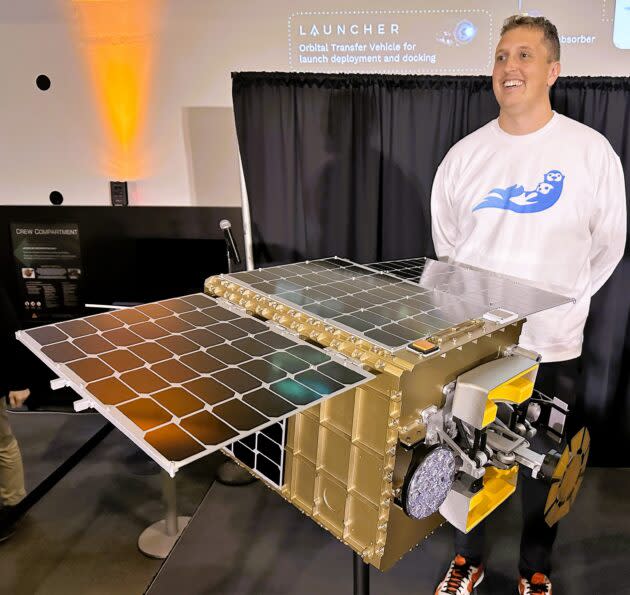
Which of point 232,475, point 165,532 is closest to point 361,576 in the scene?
point 165,532

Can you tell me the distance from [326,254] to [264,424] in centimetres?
252

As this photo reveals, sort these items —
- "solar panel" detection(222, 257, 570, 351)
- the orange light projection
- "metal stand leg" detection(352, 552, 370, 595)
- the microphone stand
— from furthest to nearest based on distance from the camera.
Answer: the orange light projection < the microphone stand < "metal stand leg" detection(352, 552, 370, 595) < "solar panel" detection(222, 257, 570, 351)

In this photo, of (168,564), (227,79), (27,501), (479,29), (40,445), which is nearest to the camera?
(27,501)

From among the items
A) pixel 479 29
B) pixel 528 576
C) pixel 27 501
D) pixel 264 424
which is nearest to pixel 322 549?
pixel 528 576

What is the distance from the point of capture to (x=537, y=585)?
233 cm

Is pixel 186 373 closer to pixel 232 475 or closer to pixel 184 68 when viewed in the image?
pixel 232 475

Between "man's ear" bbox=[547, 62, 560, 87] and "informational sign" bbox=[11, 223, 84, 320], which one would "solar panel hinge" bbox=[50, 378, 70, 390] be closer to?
"man's ear" bbox=[547, 62, 560, 87]

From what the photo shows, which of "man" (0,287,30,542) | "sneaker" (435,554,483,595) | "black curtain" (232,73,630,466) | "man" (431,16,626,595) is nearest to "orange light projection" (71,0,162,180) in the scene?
"black curtain" (232,73,630,466)

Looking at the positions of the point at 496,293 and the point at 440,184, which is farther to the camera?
the point at 440,184

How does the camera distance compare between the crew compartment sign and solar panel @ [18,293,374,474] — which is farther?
the crew compartment sign

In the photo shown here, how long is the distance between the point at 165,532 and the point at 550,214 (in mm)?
2552

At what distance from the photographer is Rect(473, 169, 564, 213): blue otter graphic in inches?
88.4

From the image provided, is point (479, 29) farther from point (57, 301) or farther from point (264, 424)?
point (57, 301)

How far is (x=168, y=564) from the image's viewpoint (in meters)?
2.61
